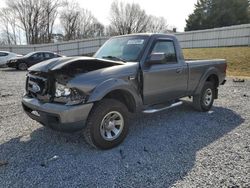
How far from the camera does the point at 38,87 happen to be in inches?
165

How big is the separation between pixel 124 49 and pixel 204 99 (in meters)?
2.78

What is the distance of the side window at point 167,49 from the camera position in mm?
5152

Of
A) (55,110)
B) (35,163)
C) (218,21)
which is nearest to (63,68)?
(55,110)

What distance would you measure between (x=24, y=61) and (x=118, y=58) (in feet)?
52.4

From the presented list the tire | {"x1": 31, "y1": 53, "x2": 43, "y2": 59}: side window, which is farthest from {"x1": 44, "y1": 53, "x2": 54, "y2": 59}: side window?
the tire

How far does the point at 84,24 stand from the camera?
208 ft

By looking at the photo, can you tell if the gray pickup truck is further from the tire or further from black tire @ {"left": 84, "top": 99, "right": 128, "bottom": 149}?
the tire

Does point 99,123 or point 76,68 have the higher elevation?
point 76,68

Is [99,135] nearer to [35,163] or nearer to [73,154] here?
[73,154]

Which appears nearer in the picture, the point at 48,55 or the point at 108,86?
the point at 108,86

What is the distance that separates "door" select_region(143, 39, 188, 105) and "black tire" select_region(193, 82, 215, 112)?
2.60ft

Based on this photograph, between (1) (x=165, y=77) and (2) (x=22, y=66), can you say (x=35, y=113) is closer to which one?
(1) (x=165, y=77)

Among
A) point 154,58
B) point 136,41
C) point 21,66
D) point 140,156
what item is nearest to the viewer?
point 140,156

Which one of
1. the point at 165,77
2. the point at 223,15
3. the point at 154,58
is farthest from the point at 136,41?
the point at 223,15
